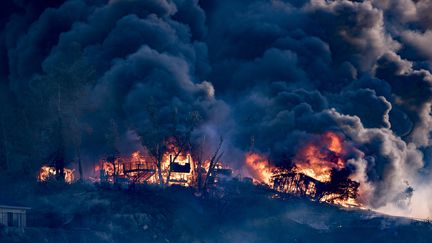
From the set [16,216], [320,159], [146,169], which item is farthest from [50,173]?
[320,159]

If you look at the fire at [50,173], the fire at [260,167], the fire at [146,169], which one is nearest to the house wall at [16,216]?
the fire at [50,173]

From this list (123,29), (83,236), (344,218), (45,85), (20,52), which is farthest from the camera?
(20,52)

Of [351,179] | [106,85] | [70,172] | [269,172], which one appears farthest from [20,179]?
[351,179]

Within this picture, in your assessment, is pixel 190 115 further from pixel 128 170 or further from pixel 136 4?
pixel 136 4

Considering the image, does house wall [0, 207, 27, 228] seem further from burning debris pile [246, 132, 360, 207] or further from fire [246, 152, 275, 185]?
fire [246, 152, 275, 185]

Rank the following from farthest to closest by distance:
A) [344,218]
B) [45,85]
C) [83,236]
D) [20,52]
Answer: [20,52] → [45,85] → [344,218] → [83,236]

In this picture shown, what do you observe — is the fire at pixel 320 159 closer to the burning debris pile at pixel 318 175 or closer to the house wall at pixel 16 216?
the burning debris pile at pixel 318 175

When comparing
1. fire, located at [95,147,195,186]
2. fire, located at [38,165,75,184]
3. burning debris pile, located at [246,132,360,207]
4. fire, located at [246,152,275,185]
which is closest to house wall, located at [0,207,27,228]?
fire, located at [38,165,75,184]
